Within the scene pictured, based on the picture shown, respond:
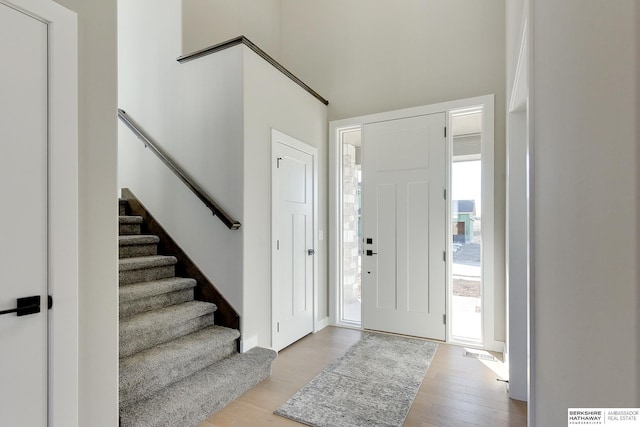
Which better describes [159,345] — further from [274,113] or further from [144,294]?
[274,113]

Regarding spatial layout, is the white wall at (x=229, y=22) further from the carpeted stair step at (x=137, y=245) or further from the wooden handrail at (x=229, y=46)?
the carpeted stair step at (x=137, y=245)

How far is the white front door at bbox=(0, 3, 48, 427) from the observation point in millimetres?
1281

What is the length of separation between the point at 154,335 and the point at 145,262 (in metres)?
0.74

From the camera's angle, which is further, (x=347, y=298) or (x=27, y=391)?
(x=347, y=298)

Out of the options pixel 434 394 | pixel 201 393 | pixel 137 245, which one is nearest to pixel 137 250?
pixel 137 245

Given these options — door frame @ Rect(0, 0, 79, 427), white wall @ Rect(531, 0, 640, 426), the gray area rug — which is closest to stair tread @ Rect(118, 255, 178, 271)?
door frame @ Rect(0, 0, 79, 427)

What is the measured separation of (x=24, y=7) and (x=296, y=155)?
2529 millimetres

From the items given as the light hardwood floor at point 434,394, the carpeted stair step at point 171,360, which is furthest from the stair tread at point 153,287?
the light hardwood floor at point 434,394

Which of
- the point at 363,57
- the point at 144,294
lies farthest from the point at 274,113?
the point at 144,294

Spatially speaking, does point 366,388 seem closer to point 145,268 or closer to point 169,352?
point 169,352

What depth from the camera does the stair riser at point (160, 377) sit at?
6.58 ft

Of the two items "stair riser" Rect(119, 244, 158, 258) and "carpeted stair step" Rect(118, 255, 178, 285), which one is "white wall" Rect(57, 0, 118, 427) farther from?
"stair riser" Rect(119, 244, 158, 258)

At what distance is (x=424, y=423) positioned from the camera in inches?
85.0

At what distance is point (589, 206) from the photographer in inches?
27.7
